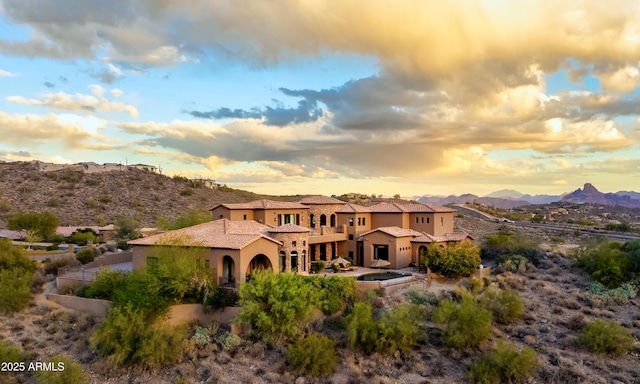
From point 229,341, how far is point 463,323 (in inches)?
510

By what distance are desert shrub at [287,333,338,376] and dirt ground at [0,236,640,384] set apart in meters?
0.42

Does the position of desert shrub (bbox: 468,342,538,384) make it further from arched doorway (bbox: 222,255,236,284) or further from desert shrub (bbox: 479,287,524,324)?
arched doorway (bbox: 222,255,236,284)

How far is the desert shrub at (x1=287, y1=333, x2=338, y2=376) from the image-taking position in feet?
82.2

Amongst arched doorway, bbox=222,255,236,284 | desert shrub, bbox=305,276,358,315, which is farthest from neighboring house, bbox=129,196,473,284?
desert shrub, bbox=305,276,358,315

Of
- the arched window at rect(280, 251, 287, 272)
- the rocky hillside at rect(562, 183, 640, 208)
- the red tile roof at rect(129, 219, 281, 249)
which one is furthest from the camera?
the rocky hillside at rect(562, 183, 640, 208)

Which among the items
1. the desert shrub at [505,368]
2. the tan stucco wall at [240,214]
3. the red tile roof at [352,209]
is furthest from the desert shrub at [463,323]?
the tan stucco wall at [240,214]

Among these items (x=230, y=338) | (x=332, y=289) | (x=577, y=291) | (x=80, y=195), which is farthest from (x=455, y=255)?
(x=80, y=195)

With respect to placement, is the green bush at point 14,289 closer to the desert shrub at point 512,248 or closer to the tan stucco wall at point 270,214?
the tan stucco wall at point 270,214

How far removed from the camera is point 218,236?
33.4 metres

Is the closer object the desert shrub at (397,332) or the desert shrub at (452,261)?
the desert shrub at (397,332)

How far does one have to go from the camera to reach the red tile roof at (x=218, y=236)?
31.8 m

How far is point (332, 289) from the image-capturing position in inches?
1202

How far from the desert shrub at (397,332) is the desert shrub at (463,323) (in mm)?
1574

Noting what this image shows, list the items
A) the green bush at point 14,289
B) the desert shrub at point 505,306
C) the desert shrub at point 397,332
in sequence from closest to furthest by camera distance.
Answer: the desert shrub at point 397,332 → the desert shrub at point 505,306 → the green bush at point 14,289
